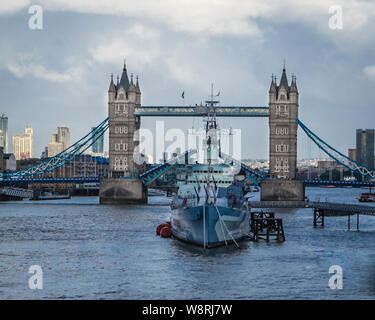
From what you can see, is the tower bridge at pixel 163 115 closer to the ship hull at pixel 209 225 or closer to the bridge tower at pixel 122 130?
the bridge tower at pixel 122 130

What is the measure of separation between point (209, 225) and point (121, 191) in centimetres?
6114

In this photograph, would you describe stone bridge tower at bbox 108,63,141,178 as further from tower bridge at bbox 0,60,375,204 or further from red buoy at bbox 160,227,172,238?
red buoy at bbox 160,227,172,238

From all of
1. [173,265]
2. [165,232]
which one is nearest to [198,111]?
[165,232]

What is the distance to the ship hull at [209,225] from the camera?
46.5 meters

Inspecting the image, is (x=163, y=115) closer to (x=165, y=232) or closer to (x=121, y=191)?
(x=121, y=191)

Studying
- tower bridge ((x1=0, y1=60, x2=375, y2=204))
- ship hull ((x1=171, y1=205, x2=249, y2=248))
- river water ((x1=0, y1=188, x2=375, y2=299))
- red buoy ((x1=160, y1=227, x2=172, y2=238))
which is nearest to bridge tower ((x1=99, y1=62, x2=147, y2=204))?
tower bridge ((x1=0, y1=60, x2=375, y2=204))

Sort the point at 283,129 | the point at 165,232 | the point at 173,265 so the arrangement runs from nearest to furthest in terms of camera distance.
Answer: the point at 173,265 < the point at 165,232 < the point at 283,129

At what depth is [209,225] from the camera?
1837 inches

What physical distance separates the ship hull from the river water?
729mm

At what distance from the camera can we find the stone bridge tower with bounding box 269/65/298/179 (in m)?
110

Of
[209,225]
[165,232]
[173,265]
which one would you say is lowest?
[173,265]

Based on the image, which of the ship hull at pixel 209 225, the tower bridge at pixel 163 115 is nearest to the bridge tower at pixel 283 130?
the tower bridge at pixel 163 115

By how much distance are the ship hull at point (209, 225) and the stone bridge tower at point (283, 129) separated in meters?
59.4
